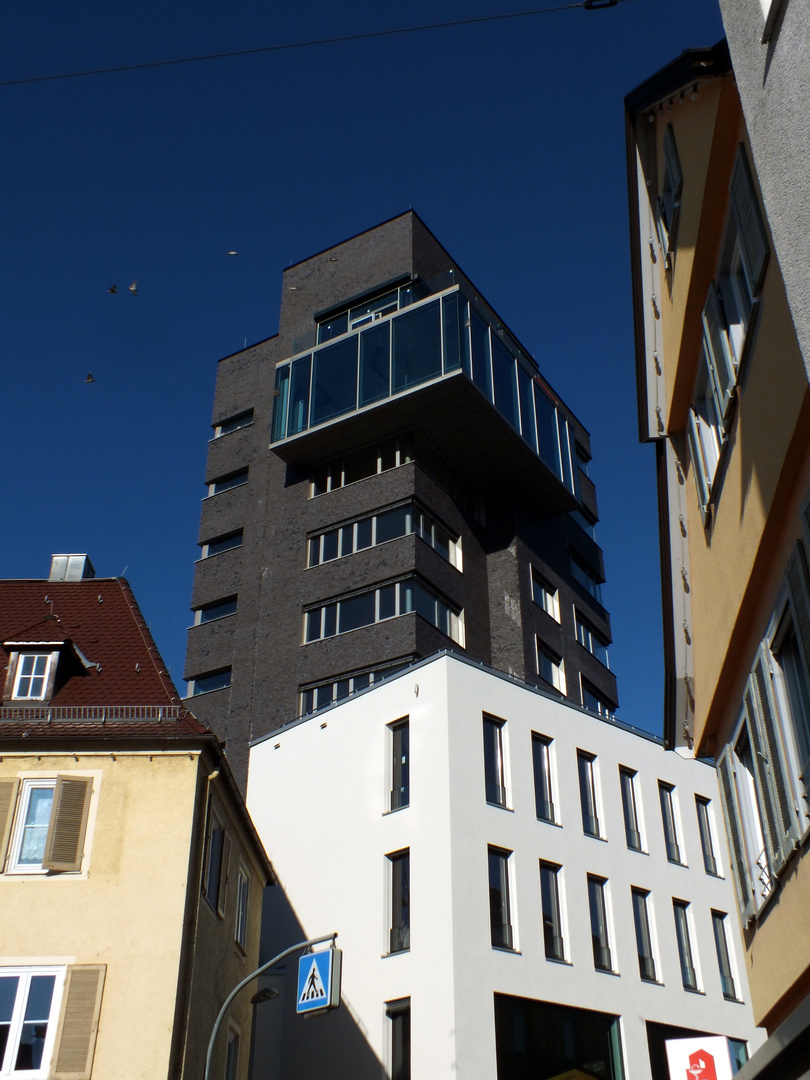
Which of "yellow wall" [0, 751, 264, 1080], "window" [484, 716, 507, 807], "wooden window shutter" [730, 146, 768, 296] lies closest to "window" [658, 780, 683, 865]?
"window" [484, 716, 507, 807]

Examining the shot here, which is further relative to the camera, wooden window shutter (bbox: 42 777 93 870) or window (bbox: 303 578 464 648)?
window (bbox: 303 578 464 648)

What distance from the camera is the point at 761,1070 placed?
684 cm

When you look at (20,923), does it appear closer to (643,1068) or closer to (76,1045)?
(76,1045)

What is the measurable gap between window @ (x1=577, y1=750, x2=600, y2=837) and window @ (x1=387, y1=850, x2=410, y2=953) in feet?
18.8

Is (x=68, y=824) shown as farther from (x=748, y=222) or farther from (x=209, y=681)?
(x=209, y=681)

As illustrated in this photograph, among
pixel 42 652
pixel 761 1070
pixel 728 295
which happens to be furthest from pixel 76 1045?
pixel 728 295

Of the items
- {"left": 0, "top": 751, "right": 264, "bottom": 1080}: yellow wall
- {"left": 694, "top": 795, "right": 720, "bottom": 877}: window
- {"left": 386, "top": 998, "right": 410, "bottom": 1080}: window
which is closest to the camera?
{"left": 0, "top": 751, "right": 264, "bottom": 1080}: yellow wall

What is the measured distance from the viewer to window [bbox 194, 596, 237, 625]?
140ft

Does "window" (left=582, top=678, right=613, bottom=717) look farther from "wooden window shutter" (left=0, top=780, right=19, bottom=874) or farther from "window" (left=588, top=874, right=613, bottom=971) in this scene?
"wooden window shutter" (left=0, top=780, right=19, bottom=874)

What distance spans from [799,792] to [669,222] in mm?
4915

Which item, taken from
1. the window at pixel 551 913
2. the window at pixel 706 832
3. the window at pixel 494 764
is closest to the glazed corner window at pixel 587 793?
the window at pixel 551 913

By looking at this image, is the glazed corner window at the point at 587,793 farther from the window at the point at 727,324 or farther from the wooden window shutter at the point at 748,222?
the wooden window shutter at the point at 748,222

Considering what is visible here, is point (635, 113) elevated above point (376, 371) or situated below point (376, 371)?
below

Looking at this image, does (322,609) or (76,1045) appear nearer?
(76,1045)
